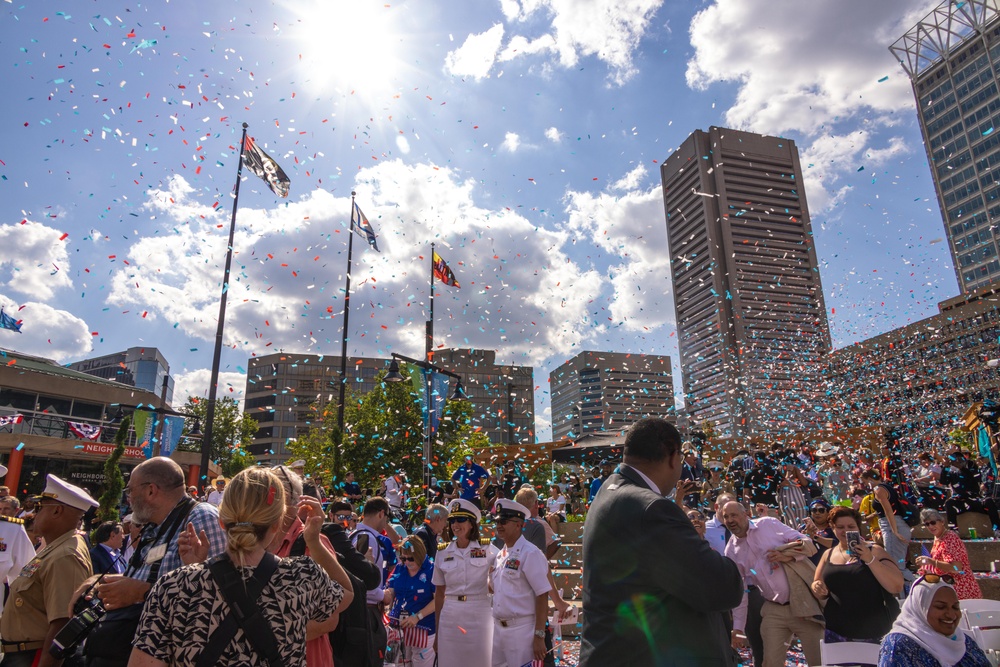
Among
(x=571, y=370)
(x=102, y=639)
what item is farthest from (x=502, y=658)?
(x=571, y=370)

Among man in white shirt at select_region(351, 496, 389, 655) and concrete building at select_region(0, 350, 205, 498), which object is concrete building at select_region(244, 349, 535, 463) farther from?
man in white shirt at select_region(351, 496, 389, 655)

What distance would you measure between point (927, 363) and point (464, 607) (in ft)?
322

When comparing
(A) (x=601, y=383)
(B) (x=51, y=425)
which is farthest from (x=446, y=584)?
(A) (x=601, y=383)

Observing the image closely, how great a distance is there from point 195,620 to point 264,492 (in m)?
0.52

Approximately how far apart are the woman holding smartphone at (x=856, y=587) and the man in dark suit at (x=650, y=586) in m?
2.94

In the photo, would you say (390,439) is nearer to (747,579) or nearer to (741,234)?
(747,579)

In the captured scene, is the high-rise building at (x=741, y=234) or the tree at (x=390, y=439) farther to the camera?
the high-rise building at (x=741, y=234)

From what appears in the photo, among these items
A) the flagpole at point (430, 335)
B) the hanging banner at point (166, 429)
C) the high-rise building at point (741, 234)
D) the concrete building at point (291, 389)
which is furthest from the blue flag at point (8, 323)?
the high-rise building at point (741, 234)

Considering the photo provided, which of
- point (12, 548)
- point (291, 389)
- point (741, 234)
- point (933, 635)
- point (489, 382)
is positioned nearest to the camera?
point (933, 635)

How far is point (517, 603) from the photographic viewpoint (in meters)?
5.03

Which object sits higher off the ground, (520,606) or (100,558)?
(100,558)

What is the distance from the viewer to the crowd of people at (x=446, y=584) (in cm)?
233

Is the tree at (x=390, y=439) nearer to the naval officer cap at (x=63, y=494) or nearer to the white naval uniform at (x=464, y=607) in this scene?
the white naval uniform at (x=464, y=607)

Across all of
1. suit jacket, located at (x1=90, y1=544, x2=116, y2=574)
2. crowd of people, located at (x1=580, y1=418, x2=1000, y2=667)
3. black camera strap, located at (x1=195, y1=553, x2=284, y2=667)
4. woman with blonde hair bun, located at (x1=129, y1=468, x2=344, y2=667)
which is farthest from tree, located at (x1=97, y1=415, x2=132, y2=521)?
black camera strap, located at (x1=195, y1=553, x2=284, y2=667)
